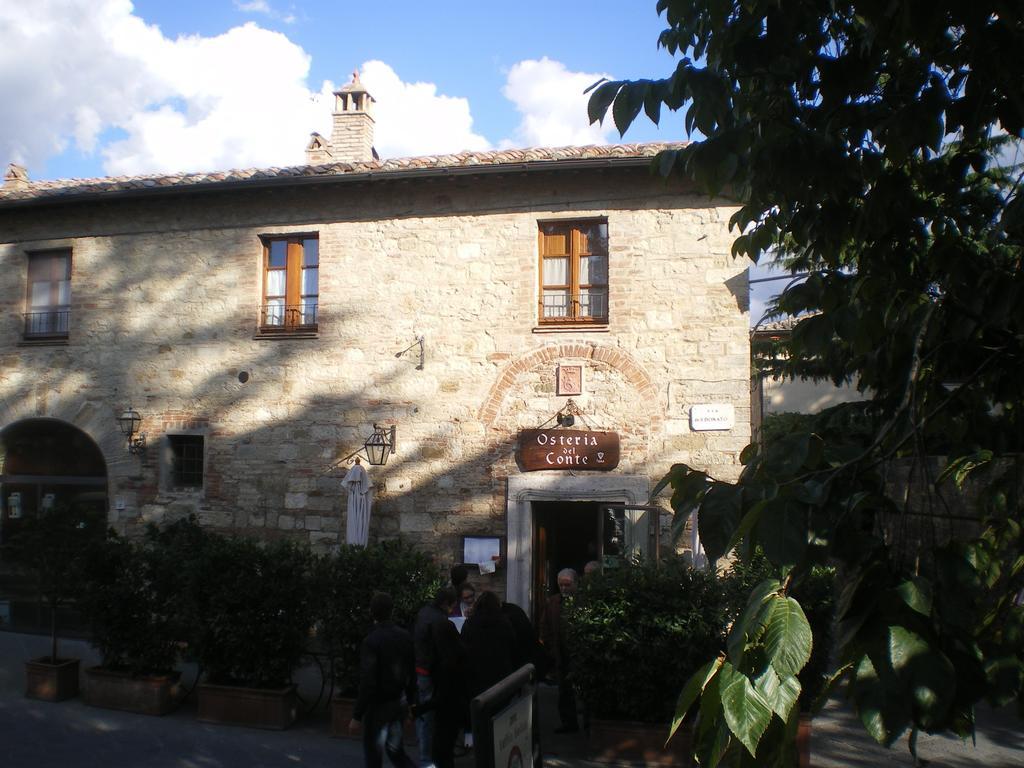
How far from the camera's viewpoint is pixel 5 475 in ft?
43.2

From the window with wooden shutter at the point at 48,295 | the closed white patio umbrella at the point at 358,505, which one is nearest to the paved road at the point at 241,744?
the closed white patio umbrella at the point at 358,505

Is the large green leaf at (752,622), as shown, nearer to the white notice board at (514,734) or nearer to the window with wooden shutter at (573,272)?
the white notice board at (514,734)

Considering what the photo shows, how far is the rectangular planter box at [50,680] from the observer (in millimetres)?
9242

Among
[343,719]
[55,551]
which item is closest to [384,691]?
[343,719]

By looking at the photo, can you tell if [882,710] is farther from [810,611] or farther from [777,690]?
[810,611]

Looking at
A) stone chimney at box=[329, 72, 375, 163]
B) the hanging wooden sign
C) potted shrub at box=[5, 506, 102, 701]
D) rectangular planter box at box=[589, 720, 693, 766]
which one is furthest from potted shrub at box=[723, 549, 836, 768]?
stone chimney at box=[329, 72, 375, 163]

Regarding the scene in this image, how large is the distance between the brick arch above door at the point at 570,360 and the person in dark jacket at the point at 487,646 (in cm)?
423

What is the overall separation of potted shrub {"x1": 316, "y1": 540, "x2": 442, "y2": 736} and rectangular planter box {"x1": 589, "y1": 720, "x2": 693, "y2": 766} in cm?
188

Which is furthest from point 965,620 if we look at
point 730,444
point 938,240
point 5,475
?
point 5,475

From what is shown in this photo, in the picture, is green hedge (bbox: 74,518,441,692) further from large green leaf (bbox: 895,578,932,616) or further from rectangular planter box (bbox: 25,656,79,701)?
large green leaf (bbox: 895,578,932,616)

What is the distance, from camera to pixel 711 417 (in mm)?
10492

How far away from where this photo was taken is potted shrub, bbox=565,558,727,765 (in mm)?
7141

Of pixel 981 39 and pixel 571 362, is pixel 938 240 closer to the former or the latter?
pixel 981 39

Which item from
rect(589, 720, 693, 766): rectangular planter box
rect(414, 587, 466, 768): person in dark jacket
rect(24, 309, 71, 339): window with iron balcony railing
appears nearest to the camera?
rect(414, 587, 466, 768): person in dark jacket
